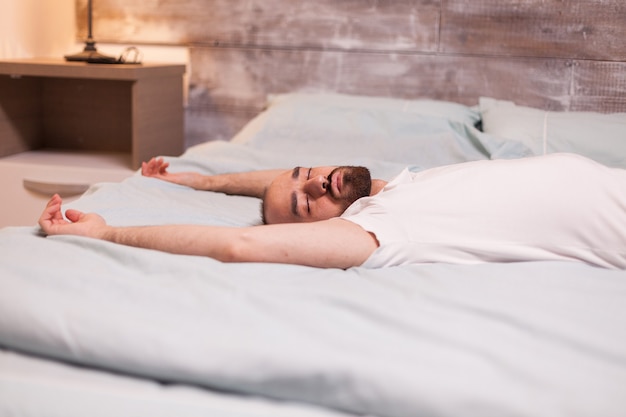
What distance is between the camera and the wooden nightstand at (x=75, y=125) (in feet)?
8.05

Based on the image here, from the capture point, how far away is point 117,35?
2.86 metres

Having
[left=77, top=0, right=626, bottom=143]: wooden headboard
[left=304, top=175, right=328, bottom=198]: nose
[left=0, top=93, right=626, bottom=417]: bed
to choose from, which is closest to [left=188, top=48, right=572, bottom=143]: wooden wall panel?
[left=77, top=0, right=626, bottom=143]: wooden headboard

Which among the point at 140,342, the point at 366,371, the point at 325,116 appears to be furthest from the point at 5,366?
the point at 325,116

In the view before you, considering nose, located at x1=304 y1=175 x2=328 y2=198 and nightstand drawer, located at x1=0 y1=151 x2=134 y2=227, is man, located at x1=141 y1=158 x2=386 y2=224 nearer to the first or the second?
nose, located at x1=304 y1=175 x2=328 y2=198

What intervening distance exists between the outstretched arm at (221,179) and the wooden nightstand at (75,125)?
0.51m

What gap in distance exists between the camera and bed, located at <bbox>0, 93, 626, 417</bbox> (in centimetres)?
84

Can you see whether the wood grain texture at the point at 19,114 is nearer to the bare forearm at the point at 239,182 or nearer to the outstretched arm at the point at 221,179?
the outstretched arm at the point at 221,179

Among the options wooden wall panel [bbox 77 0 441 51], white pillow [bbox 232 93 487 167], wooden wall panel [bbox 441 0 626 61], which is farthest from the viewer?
wooden wall panel [bbox 77 0 441 51]

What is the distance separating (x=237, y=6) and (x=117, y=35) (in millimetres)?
509

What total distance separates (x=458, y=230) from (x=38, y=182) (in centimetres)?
165

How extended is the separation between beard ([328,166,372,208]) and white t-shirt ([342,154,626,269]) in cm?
20

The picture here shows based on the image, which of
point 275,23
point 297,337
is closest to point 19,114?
point 275,23

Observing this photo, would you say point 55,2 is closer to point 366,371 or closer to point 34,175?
point 34,175

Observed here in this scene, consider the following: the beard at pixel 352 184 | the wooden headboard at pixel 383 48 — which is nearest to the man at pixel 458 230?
the beard at pixel 352 184
